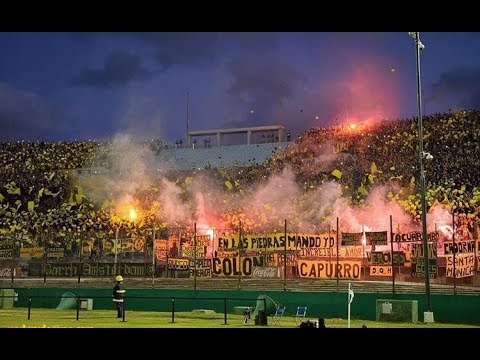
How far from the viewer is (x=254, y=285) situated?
33250 millimetres

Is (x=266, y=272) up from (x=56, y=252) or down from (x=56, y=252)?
down

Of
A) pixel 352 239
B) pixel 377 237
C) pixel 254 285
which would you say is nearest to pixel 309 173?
pixel 254 285

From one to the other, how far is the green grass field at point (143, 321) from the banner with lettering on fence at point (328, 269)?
309cm

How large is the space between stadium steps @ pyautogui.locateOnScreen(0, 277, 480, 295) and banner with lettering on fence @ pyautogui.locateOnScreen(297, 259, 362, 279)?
0.43 metres

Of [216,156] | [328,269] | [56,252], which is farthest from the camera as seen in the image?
[216,156]

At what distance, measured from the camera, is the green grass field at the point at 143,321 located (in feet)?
78.1

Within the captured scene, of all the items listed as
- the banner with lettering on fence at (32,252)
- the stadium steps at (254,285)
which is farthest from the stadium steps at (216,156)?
the stadium steps at (254,285)

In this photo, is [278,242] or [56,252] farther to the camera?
[56,252]

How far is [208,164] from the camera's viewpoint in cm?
6081

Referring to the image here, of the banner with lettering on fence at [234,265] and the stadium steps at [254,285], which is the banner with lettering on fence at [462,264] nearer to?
the stadium steps at [254,285]

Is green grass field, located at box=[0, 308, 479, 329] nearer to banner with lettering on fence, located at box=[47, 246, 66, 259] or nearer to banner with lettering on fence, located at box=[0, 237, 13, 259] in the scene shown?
banner with lettering on fence, located at box=[47, 246, 66, 259]

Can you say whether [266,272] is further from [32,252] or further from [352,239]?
[32,252]

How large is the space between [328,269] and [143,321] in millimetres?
9495

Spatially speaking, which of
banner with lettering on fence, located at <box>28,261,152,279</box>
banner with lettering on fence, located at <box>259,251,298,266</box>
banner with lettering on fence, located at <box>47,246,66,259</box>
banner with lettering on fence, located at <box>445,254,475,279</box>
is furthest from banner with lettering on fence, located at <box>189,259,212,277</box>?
banner with lettering on fence, located at <box>445,254,475,279</box>
